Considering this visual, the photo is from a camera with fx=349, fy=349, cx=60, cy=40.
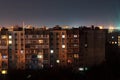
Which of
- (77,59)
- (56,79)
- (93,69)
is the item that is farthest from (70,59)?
(56,79)

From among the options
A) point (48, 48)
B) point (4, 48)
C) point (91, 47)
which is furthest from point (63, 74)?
point (4, 48)

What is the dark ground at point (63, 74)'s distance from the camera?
2052cm

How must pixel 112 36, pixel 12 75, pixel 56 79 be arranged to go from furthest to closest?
pixel 112 36
pixel 12 75
pixel 56 79

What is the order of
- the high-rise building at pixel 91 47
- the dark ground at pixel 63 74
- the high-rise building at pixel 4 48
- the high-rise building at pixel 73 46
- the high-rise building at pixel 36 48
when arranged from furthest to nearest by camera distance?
the high-rise building at pixel 91 47 < the high-rise building at pixel 73 46 < the high-rise building at pixel 36 48 < the high-rise building at pixel 4 48 < the dark ground at pixel 63 74

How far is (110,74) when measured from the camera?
21328mm

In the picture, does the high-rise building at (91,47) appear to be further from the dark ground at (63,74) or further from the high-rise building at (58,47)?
the dark ground at (63,74)

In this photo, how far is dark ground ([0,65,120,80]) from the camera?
20516 mm

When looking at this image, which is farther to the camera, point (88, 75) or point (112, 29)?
point (112, 29)

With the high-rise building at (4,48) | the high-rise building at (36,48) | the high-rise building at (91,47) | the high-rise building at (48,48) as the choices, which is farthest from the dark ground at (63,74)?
the high-rise building at (91,47)

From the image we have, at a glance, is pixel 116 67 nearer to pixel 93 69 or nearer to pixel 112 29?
pixel 93 69

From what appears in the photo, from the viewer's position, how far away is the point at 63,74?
21344mm

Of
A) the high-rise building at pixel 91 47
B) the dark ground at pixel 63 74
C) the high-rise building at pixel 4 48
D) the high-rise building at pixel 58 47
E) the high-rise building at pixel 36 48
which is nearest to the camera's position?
the dark ground at pixel 63 74

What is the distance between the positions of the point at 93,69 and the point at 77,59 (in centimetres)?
208

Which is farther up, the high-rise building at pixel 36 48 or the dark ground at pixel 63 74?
the high-rise building at pixel 36 48
